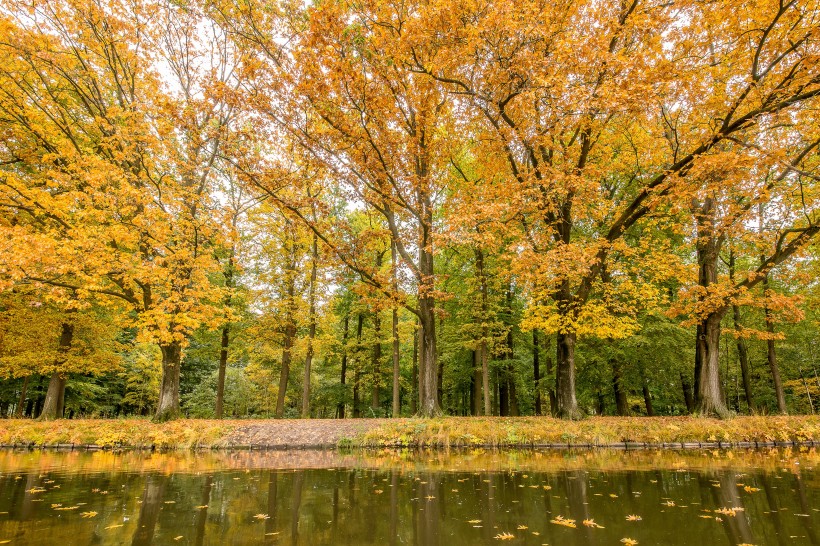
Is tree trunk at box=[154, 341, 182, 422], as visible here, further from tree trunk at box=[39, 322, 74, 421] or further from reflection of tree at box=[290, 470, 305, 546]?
reflection of tree at box=[290, 470, 305, 546]

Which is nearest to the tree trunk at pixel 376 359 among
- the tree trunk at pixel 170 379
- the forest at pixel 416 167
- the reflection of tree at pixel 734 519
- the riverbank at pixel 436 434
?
the forest at pixel 416 167

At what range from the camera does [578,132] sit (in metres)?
14.0

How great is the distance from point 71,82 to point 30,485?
13625mm

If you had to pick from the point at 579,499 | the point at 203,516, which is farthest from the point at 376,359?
the point at 203,516

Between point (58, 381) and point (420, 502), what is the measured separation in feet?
62.4

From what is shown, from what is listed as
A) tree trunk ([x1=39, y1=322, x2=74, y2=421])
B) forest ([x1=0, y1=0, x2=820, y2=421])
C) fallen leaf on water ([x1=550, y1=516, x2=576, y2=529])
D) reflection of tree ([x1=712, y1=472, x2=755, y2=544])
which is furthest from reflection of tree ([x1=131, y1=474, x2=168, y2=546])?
tree trunk ([x1=39, y1=322, x2=74, y2=421])

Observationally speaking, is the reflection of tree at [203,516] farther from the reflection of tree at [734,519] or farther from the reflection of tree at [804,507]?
the reflection of tree at [804,507]

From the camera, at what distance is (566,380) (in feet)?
46.8

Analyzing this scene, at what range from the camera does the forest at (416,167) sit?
996 centimetres

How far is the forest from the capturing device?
32.7 feet

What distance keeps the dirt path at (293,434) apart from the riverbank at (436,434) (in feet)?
0.10

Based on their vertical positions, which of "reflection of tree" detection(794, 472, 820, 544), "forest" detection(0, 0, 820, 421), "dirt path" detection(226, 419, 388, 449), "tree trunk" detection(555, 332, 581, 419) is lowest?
"dirt path" detection(226, 419, 388, 449)

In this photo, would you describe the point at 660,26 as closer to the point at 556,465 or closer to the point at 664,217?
the point at 664,217

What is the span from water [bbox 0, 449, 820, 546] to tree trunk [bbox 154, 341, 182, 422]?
17.9 feet
